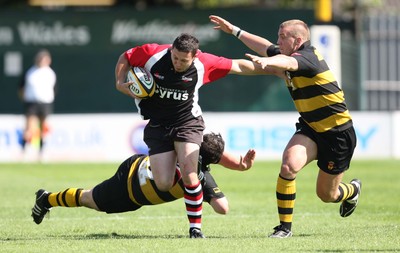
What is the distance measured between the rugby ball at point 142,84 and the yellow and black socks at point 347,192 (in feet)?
7.48

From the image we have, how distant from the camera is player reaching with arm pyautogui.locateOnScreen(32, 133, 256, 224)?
32.8 feet

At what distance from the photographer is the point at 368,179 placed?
17.2 m

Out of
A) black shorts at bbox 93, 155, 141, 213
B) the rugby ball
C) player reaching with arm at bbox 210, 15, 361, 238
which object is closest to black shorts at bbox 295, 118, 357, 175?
player reaching with arm at bbox 210, 15, 361, 238

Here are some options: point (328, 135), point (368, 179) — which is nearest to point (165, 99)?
point (328, 135)

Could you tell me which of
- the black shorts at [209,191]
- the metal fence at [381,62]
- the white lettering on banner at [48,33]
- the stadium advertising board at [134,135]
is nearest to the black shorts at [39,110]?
the stadium advertising board at [134,135]

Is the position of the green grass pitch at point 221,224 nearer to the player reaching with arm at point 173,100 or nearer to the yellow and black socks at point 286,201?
the yellow and black socks at point 286,201

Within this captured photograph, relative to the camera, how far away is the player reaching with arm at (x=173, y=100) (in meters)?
9.78

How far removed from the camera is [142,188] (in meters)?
9.97

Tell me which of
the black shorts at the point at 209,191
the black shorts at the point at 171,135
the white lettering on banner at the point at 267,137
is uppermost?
the black shorts at the point at 171,135

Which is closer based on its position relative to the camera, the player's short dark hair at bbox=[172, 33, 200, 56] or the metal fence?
the player's short dark hair at bbox=[172, 33, 200, 56]

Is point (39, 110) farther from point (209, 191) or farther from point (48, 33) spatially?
point (209, 191)

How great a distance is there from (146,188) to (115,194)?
0.35 m

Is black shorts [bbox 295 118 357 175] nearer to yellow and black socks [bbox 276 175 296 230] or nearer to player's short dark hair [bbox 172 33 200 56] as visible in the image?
yellow and black socks [bbox 276 175 296 230]

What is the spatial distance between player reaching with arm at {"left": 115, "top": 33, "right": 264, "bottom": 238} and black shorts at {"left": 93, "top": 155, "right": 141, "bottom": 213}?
386 mm
